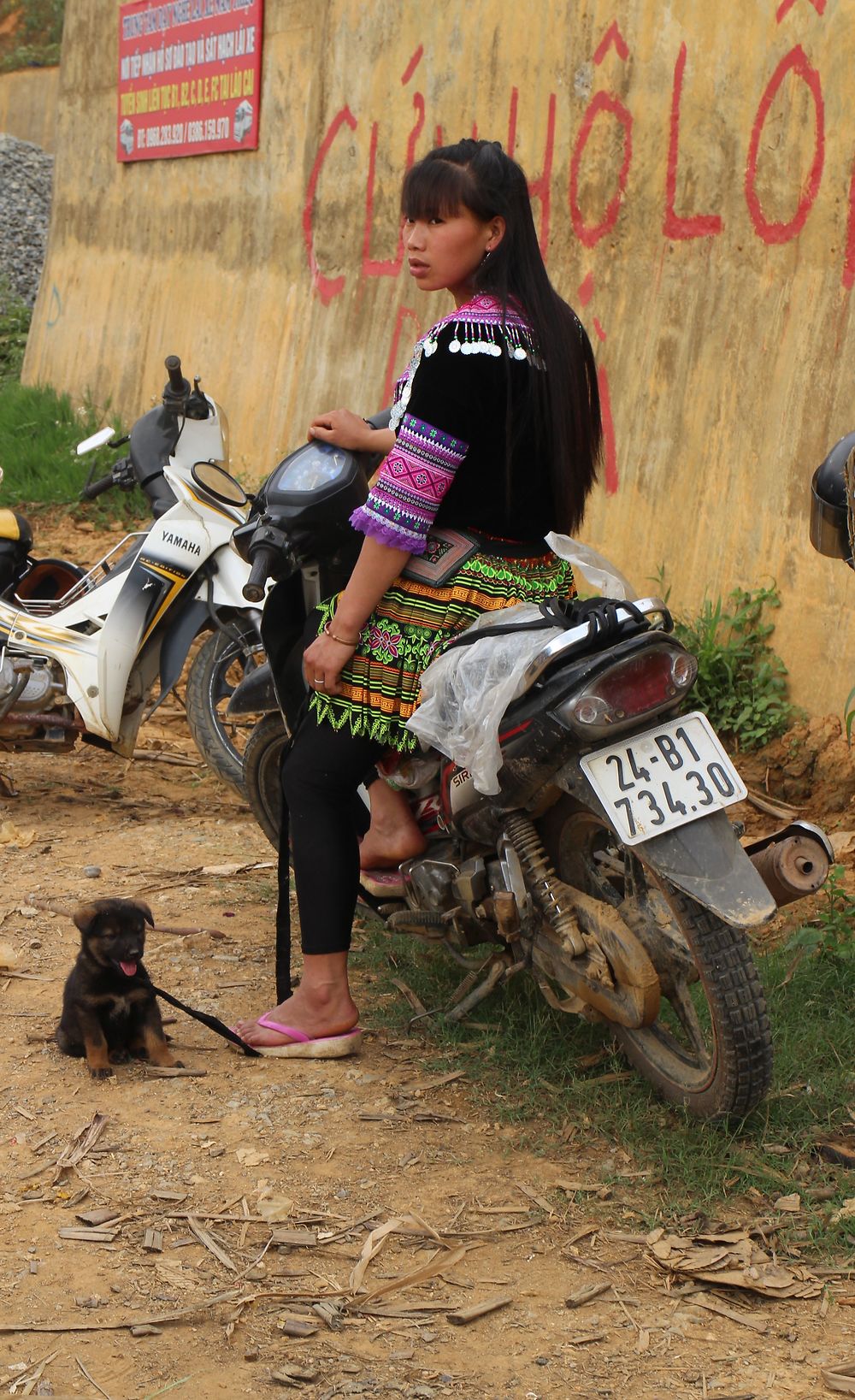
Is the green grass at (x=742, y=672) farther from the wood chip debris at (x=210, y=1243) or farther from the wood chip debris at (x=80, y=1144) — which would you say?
the wood chip debris at (x=210, y=1243)

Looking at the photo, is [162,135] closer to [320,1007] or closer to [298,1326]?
[320,1007]

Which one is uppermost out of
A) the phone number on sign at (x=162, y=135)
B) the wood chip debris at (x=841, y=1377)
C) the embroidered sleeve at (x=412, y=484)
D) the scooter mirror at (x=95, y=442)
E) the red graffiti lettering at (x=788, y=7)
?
the phone number on sign at (x=162, y=135)

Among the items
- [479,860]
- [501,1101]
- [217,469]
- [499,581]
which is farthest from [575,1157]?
[217,469]

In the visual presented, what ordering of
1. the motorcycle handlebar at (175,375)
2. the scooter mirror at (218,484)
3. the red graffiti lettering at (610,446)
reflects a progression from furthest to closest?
the red graffiti lettering at (610,446), the scooter mirror at (218,484), the motorcycle handlebar at (175,375)

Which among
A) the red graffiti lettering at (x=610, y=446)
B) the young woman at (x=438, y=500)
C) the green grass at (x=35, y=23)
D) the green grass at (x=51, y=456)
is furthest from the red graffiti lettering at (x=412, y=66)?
the green grass at (x=35, y=23)

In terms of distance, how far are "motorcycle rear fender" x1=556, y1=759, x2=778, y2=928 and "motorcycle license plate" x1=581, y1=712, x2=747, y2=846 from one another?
0.10ft

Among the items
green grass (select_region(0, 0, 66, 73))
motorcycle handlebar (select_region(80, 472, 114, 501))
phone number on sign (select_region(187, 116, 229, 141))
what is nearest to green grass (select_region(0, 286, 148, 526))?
phone number on sign (select_region(187, 116, 229, 141))

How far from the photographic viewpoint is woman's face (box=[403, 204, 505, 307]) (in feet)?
10.7

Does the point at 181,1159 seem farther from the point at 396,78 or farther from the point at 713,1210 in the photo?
the point at 396,78

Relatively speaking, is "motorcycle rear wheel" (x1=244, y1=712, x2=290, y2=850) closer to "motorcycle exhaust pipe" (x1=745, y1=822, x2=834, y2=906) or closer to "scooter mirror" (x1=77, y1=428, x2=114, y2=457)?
"motorcycle exhaust pipe" (x1=745, y1=822, x2=834, y2=906)

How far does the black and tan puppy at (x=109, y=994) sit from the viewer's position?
11.5ft

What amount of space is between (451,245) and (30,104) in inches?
819

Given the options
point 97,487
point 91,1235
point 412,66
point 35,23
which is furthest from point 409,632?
point 35,23

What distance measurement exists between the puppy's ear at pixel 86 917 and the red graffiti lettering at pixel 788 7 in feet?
13.4
